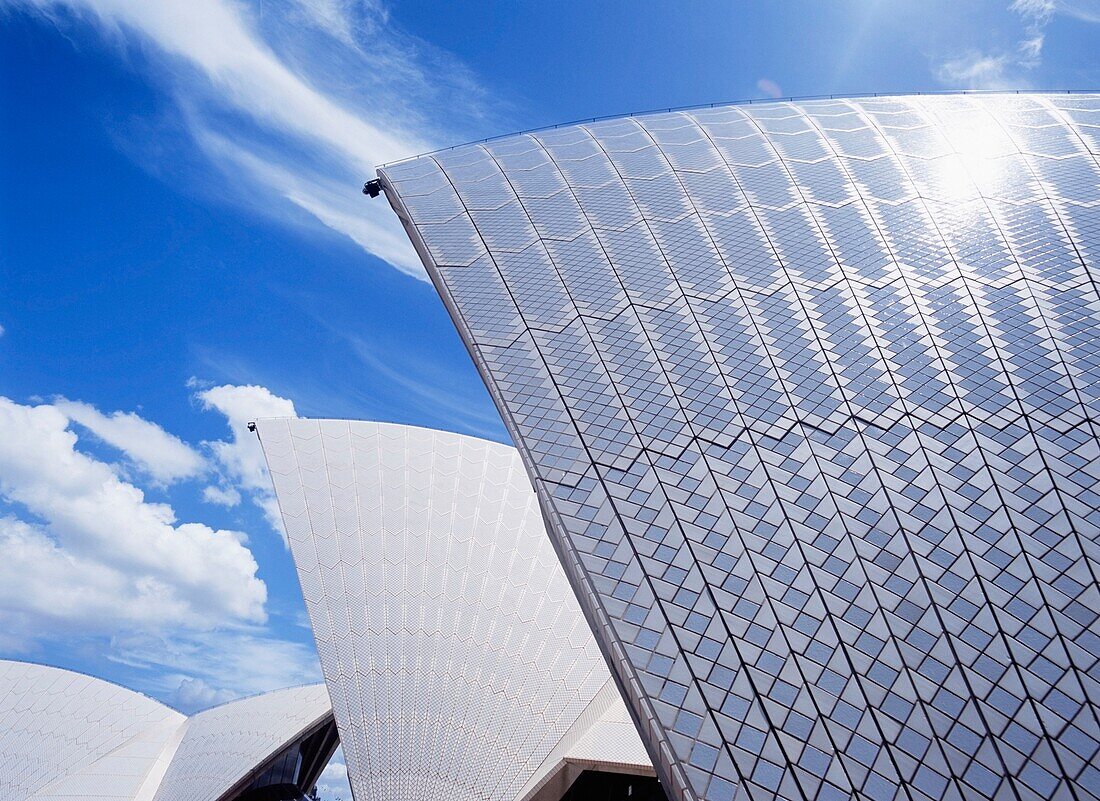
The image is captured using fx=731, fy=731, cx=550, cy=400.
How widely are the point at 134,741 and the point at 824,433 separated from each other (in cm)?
2237

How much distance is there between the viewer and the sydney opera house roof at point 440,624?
14281mm

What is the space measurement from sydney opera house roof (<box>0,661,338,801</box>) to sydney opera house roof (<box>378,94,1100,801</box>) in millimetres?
13529

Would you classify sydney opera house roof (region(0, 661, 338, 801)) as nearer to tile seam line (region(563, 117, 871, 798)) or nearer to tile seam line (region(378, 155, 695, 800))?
tile seam line (region(378, 155, 695, 800))

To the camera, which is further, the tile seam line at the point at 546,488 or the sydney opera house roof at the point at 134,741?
the sydney opera house roof at the point at 134,741

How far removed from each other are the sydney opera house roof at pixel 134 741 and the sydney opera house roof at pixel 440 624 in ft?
17.4

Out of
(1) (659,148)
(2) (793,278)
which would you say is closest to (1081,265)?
(2) (793,278)

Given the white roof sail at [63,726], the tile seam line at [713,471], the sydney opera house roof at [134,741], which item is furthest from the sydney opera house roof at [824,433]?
the white roof sail at [63,726]

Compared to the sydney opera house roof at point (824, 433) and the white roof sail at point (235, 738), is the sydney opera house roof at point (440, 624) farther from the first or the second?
the sydney opera house roof at point (824, 433)

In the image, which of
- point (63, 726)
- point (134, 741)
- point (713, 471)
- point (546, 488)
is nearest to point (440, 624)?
point (546, 488)

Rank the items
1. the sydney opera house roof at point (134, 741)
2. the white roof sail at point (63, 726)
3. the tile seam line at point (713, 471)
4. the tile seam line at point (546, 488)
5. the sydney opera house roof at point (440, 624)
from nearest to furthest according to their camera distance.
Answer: the tile seam line at point (713, 471), the tile seam line at point (546, 488), the sydney opera house roof at point (440, 624), the sydney opera house roof at point (134, 741), the white roof sail at point (63, 726)

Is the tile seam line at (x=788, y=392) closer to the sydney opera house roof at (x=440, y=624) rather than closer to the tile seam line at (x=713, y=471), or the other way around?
the tile seam line at (x=713, y=471)

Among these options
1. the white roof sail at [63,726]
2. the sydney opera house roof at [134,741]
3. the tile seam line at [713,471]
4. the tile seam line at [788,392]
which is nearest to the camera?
the tile seam line at [713,471]

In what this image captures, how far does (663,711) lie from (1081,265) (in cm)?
1176

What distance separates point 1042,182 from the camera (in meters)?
16.6
